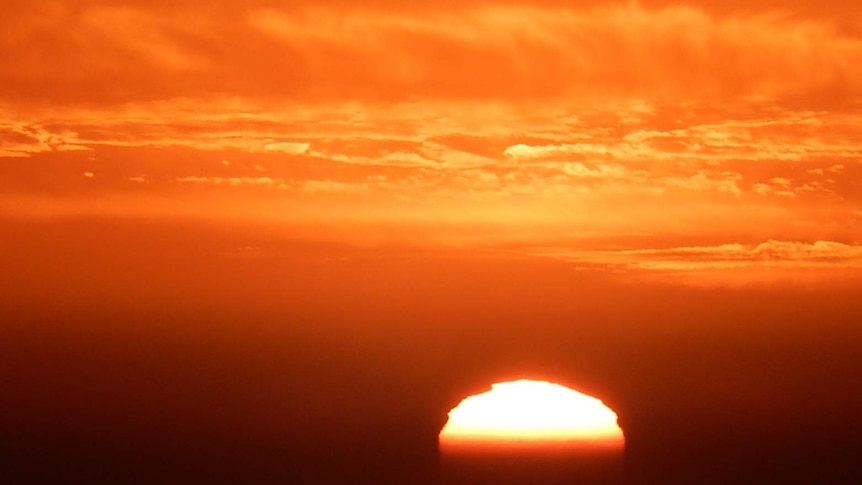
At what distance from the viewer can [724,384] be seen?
4266cm

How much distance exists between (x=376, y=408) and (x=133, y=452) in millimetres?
7571

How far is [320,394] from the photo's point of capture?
142ft

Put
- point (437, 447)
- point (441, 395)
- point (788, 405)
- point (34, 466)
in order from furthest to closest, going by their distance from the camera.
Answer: point (788, 405)
point (441, 395)
point (34, 466)
point (437, 447)

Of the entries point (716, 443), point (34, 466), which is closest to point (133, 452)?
point (34, 466)

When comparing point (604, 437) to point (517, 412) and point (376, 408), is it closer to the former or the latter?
point (517, 412)

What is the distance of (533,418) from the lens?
30547mm

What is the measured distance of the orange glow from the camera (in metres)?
30.2

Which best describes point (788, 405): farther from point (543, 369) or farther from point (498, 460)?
point (498, 460)

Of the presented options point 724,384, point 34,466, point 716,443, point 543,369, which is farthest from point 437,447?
point 724,384

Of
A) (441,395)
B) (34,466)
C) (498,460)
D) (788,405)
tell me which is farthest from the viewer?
(788,405)

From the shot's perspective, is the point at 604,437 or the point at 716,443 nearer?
the point at 604,437

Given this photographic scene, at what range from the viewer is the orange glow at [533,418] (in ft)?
99.2

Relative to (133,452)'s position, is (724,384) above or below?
above

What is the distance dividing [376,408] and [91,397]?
10390 millimetres
